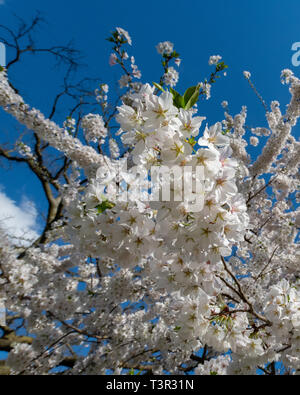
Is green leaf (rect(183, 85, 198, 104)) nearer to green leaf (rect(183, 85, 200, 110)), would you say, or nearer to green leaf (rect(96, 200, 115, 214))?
green leaf (rect(183, 85, 200, 110))

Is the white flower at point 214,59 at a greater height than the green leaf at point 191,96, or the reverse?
the white flower at point 214,59

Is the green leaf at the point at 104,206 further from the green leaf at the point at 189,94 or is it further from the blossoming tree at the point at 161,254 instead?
the green leaf at the point at 189,94


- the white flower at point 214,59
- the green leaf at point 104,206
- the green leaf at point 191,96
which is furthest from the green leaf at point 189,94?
the white flower at point 214,59

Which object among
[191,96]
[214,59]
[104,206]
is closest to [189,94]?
[191,96]

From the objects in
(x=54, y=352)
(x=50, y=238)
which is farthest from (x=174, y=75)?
(x=54, y=352)

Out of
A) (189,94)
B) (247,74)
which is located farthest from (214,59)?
(189,94)

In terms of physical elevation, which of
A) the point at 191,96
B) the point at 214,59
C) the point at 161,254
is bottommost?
the point at 161,254

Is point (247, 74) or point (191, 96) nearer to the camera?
point (191, 96)

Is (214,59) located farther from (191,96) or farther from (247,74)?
(191,96)

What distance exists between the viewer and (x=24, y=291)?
3.23 m

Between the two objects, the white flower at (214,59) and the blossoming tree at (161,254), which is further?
the white flower at (214,59)

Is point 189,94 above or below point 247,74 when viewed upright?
below

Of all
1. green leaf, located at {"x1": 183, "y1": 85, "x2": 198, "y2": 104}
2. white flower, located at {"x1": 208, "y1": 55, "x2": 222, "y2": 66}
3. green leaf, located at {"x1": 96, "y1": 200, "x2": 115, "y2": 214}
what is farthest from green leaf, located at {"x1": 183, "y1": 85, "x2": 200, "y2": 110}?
white flower, located at {"x1": 208, "y1": 55, "x2": 222, "y2": 66}

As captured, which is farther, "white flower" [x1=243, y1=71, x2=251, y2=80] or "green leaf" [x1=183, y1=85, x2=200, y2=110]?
"white flower" [x1=243, y1=71, x2=251, y2=80]
